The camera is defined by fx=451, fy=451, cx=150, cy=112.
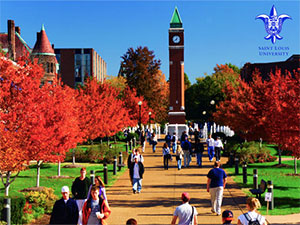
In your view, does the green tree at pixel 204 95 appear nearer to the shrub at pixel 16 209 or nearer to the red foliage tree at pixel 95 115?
the red foliage tree at pixel 95 115

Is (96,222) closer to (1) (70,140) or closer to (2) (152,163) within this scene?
(1) (70,140)

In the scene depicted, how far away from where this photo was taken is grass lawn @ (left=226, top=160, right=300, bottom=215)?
1683 centimetres

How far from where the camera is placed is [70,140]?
22.9 meters

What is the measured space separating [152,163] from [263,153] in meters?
7.98

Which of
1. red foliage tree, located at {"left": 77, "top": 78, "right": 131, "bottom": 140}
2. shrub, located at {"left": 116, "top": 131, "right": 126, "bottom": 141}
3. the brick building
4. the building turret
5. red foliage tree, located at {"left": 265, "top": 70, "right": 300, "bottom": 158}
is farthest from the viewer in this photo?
the building turret

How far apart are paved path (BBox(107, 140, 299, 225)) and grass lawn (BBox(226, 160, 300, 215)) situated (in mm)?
733

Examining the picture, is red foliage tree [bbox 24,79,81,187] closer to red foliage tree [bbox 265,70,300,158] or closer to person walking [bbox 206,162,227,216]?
person walking [bbox 206,162,227,216]

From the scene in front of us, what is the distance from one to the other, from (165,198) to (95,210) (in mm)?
8464

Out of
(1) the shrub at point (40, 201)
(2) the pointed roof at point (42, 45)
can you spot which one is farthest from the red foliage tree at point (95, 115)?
(2) the pointed roof at point (42, 45)

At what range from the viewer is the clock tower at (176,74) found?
2793 inches

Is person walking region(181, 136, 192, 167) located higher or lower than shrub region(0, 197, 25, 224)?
higher

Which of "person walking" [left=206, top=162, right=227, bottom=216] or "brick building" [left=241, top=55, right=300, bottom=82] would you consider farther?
"brick building" [left=241, top=55, right=300, bottom=82]

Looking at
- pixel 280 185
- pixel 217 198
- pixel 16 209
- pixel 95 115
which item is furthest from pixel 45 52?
pixel 217 198

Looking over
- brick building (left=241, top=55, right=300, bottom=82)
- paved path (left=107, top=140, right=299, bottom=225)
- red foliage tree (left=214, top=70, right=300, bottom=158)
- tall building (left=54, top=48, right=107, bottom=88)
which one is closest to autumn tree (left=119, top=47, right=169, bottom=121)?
brick building (left=241, top=55, right=300, bottom=82)
